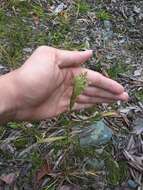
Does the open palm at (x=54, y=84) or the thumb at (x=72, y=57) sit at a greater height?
the thumb at (x=72, y=57)

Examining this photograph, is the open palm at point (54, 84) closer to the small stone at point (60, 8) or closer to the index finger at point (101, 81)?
the index finger at point (101, 81)

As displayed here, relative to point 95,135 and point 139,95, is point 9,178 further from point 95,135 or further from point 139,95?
point 139,95

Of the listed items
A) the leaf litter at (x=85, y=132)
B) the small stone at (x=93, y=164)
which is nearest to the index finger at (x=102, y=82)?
the leaf litter at (x=85, y=132)

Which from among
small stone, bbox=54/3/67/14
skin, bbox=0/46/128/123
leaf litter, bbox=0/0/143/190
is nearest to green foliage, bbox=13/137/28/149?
leaf litter, bbox=0/0/143/190

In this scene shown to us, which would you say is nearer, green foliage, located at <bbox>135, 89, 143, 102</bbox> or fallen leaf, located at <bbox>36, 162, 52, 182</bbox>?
fallen leaf, located at <bbox>36, 162, 52, 182</bbox>

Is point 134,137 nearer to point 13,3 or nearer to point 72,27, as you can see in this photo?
point 72,27

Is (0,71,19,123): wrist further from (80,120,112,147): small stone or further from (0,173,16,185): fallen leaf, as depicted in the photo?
(80,120,112,147): small stone

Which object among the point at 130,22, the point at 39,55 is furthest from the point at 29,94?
the point at 130,22

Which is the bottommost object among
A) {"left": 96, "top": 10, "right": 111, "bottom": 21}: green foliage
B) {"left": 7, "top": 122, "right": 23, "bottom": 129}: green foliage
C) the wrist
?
{"left": 7, "top": 122, "right": 23, "bottom": 129}: green foliage

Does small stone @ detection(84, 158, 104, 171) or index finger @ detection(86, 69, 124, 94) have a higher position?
index finger @ detection(86, 69, 124, 94)
